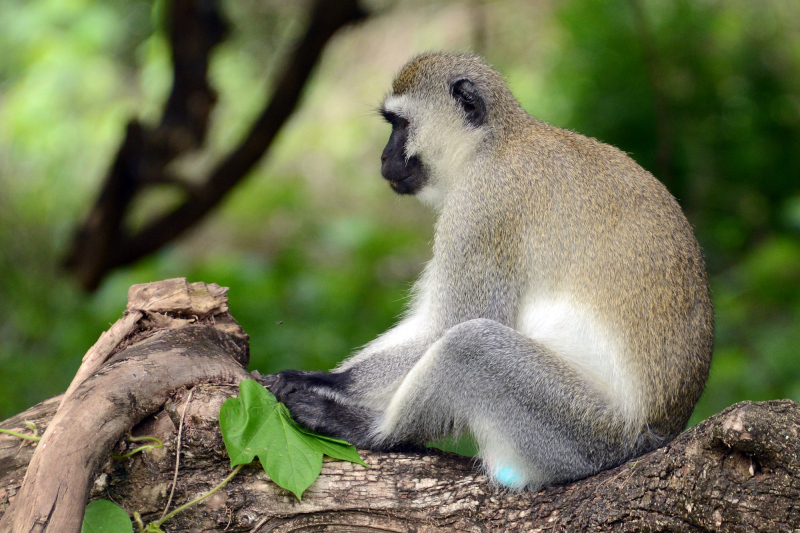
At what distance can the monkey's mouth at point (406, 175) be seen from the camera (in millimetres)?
4930

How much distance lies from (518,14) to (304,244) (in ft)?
19.9

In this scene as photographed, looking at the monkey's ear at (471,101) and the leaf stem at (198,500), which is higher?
the monkey's ear at (471,101)

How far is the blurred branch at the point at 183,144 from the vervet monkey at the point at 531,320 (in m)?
3.64

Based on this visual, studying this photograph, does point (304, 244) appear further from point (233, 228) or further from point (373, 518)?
point (373, 518)

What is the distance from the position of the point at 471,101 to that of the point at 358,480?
2.58 meters

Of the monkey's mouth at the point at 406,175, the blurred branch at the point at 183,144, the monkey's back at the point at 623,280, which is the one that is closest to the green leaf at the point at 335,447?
the monkey's back at the point at 623,280

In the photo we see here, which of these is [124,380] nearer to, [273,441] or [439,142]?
[273,441]

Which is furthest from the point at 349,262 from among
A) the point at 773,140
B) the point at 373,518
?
the point at 373,518

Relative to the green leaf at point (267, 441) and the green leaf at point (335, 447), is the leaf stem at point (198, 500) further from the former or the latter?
the green leaf at point (335, 447)

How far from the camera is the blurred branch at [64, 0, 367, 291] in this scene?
7.70 metres

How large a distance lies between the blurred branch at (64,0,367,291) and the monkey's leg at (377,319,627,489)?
480 cm

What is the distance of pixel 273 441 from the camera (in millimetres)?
3627

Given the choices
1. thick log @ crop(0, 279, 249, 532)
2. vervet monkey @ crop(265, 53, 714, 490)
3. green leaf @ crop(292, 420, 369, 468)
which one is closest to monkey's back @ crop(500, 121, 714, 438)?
vervet monkey @ crop(265, 53, 714, 490)

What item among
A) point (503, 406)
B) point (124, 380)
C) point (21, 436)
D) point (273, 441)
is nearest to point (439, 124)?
point (503, 406)
